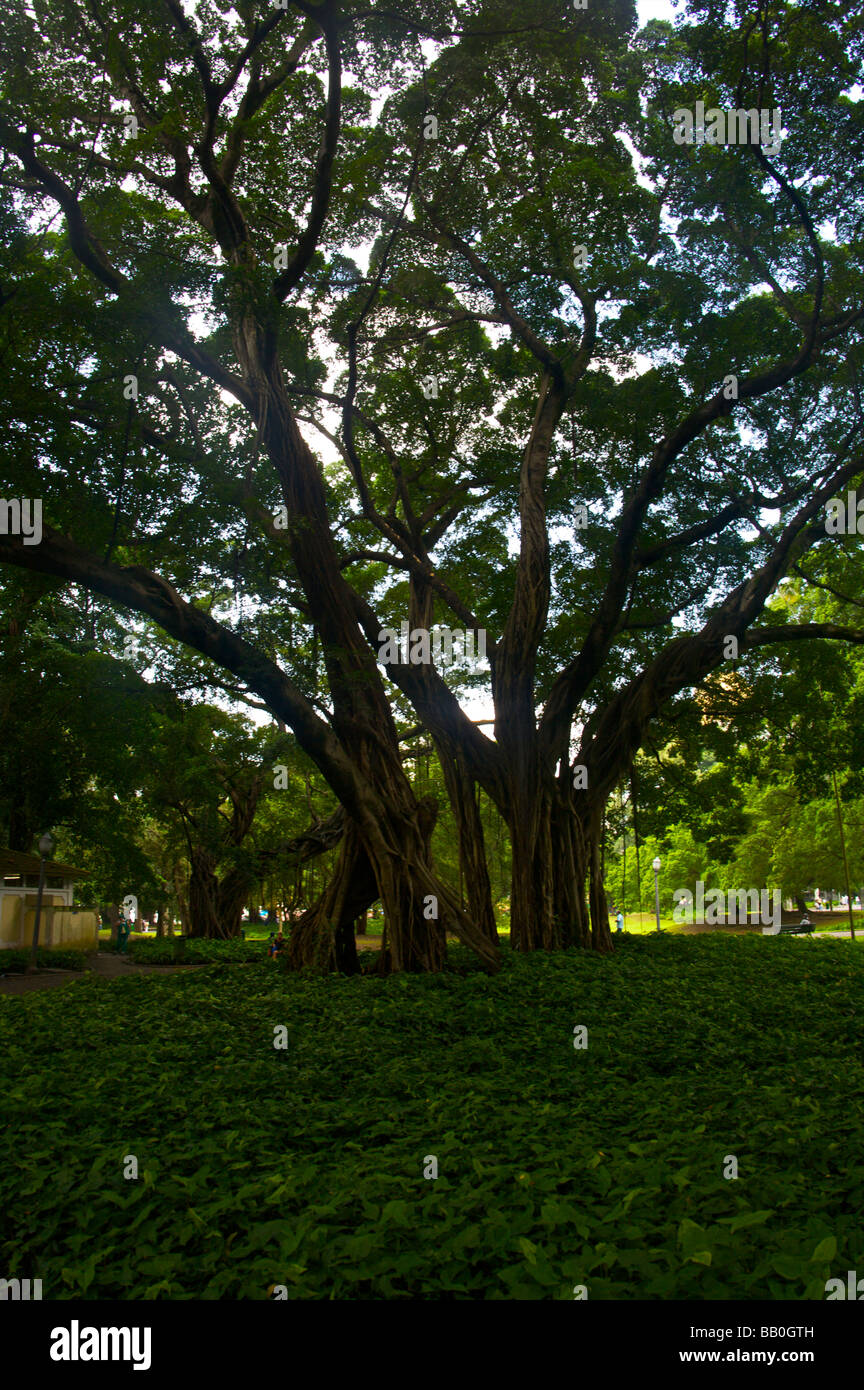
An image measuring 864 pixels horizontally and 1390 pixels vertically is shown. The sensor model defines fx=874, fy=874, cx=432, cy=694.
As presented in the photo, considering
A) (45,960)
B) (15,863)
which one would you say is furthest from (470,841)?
(15,863)

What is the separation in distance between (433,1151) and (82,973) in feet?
51.2

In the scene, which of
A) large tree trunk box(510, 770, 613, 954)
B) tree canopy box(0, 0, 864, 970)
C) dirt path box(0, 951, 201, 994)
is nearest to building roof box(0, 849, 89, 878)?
dirt path box(0, 951, 201, 994)

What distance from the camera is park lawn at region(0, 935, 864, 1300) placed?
8.80ft

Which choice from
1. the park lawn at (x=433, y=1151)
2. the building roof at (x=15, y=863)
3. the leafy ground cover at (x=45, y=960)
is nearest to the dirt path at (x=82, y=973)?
the leafy ground cover at (x=45, y=960)

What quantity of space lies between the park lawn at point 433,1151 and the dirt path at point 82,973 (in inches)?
290

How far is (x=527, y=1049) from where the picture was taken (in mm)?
6070

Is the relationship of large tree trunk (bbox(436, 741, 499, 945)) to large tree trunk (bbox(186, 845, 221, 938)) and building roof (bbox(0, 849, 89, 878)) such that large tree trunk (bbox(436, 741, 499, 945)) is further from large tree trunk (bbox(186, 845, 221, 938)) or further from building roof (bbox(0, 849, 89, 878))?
large tree trunk (bbox(186, 845, 221, 938))

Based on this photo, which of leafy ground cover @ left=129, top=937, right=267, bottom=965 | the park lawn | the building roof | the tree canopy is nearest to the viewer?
the park lawn

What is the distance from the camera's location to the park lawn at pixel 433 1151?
268 cm

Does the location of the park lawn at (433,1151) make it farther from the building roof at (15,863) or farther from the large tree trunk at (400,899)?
the building roof at (15,863)

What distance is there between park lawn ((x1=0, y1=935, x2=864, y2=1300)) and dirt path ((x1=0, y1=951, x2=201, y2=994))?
24.1 feet

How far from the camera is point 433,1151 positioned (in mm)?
3752
